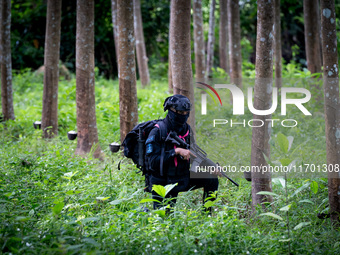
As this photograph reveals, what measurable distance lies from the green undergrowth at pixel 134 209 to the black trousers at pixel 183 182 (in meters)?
0.28

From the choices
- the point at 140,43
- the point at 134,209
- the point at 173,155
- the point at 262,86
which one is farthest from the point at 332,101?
the point at 140,43

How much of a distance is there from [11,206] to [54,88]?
575 centimetres

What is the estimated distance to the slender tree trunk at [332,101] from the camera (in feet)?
16.8

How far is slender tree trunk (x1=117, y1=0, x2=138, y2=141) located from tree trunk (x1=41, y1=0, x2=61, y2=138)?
10.3 feet

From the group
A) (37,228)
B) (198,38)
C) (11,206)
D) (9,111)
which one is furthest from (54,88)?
(37,228)

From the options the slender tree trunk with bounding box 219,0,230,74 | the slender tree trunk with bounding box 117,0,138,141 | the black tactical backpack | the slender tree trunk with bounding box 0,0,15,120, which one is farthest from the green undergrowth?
the slender tree trunk with bounding box 219,0,230,74

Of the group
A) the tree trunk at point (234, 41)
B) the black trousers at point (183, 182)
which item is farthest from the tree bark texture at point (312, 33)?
the black trousers at point (183, 182)

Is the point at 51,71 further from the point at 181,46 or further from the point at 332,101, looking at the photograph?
the point at 332,101

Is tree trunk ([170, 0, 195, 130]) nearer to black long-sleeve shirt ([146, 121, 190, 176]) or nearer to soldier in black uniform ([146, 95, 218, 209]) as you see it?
soldier in black uniform ([146, 95, 218, 209])

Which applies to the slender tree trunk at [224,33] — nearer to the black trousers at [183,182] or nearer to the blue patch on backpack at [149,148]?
the black trousers at [183,182]

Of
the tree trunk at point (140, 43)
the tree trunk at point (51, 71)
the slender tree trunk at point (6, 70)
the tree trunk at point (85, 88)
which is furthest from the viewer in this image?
the tree trunk at point (140, 43)

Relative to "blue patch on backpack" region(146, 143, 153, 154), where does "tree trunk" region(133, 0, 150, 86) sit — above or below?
above

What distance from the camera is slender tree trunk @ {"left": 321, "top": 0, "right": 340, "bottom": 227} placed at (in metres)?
5.11

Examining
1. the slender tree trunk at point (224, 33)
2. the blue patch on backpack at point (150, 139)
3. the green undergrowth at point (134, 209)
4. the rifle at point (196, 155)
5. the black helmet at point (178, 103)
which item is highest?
the slender tree trunk at point (224, 33)
